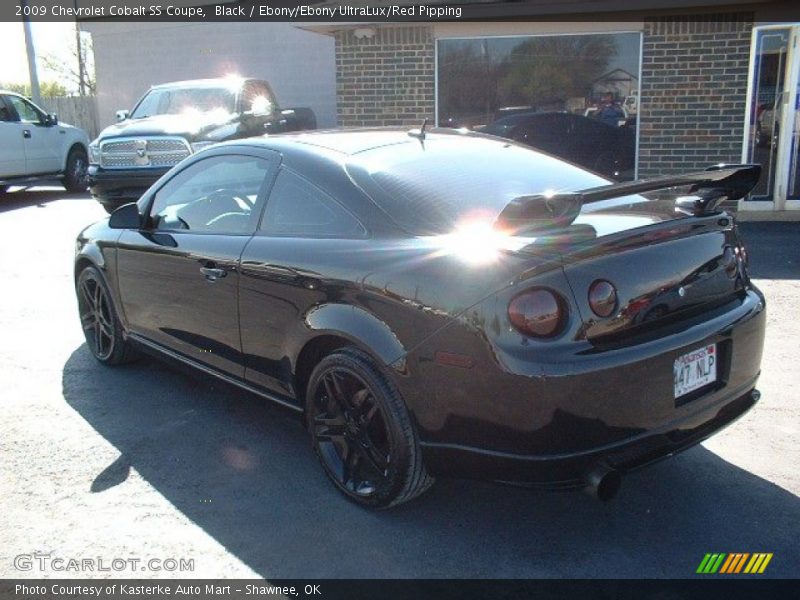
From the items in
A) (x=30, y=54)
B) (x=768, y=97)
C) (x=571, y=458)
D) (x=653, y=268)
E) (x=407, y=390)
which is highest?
(x=30, y=54)

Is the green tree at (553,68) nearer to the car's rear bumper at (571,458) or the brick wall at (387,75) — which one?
the brick wall at (387,75)

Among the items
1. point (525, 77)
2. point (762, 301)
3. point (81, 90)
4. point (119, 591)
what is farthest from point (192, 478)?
point (81, 90)

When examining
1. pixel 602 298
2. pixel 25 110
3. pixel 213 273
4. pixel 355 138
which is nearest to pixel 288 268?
pixel 213 273

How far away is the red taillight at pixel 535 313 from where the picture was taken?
274 cm

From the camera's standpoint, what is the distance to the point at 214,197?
436 centimetres

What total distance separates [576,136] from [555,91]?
681 mm

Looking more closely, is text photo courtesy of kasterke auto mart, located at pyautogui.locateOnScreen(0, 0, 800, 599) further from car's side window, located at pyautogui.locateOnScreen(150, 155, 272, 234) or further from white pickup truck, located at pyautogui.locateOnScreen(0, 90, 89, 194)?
white pickup truck, located at pyautogui.locateOnScreen(0, 90, 89, 194)

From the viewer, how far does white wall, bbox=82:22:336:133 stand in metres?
18.6

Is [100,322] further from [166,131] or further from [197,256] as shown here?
[166,131]

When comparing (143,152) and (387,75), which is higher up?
(387,75)

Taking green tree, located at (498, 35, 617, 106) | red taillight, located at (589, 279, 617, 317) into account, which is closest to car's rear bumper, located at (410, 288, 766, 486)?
red taillight, located at (589, 279, 617, 317)

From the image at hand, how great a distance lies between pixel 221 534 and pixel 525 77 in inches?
341

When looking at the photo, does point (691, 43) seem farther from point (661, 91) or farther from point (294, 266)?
point (294, 266)

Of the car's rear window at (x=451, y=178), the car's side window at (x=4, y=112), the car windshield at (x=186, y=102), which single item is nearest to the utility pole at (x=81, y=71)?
the car's side window at (x=4, y=112)
